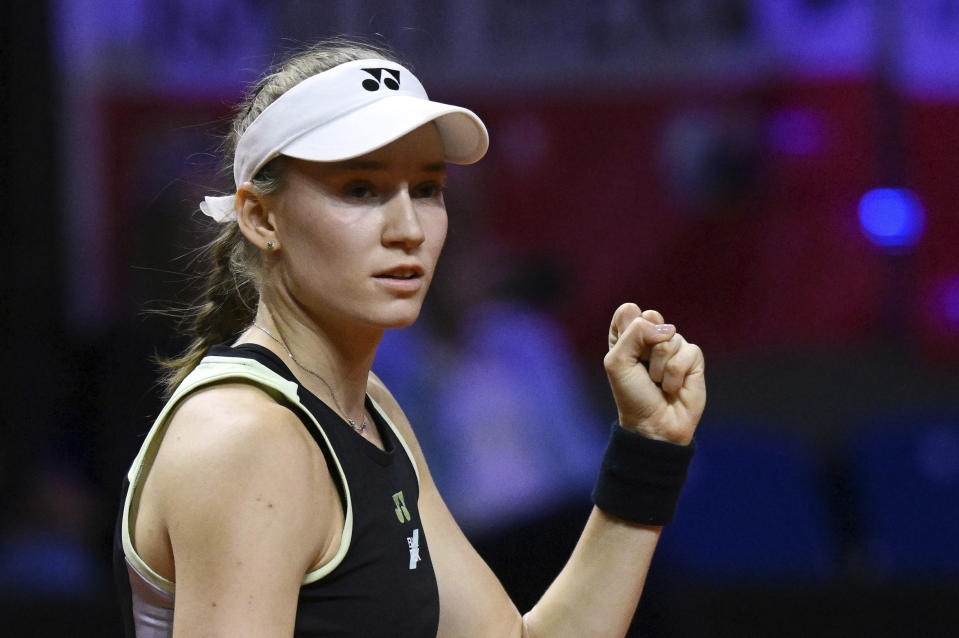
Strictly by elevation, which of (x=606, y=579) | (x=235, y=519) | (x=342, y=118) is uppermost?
(x=342, y=118)

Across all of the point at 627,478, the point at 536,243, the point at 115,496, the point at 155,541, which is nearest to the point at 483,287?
the point at 536,243

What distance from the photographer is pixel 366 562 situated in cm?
127

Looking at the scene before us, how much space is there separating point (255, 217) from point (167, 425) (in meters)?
0.30

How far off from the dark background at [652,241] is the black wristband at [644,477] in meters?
2.04

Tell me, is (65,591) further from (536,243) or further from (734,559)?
(734,559)

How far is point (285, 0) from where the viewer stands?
12.3 feet

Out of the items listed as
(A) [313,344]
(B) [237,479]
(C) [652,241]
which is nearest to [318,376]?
(A) [313,344]

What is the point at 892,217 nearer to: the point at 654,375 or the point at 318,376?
the point at 654,375

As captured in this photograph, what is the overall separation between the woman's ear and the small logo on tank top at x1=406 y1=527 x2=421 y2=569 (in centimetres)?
38

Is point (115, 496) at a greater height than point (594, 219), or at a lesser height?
lesser

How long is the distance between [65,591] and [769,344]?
235 centimetres

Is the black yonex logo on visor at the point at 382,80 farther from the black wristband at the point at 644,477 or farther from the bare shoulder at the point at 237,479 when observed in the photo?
the black wristband at the point at 644,477

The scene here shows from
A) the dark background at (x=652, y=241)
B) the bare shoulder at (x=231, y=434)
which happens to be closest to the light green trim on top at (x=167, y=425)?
the bare shoulder at (x=231, y=434)

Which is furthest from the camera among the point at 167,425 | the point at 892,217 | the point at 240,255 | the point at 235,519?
the point at 892,217
